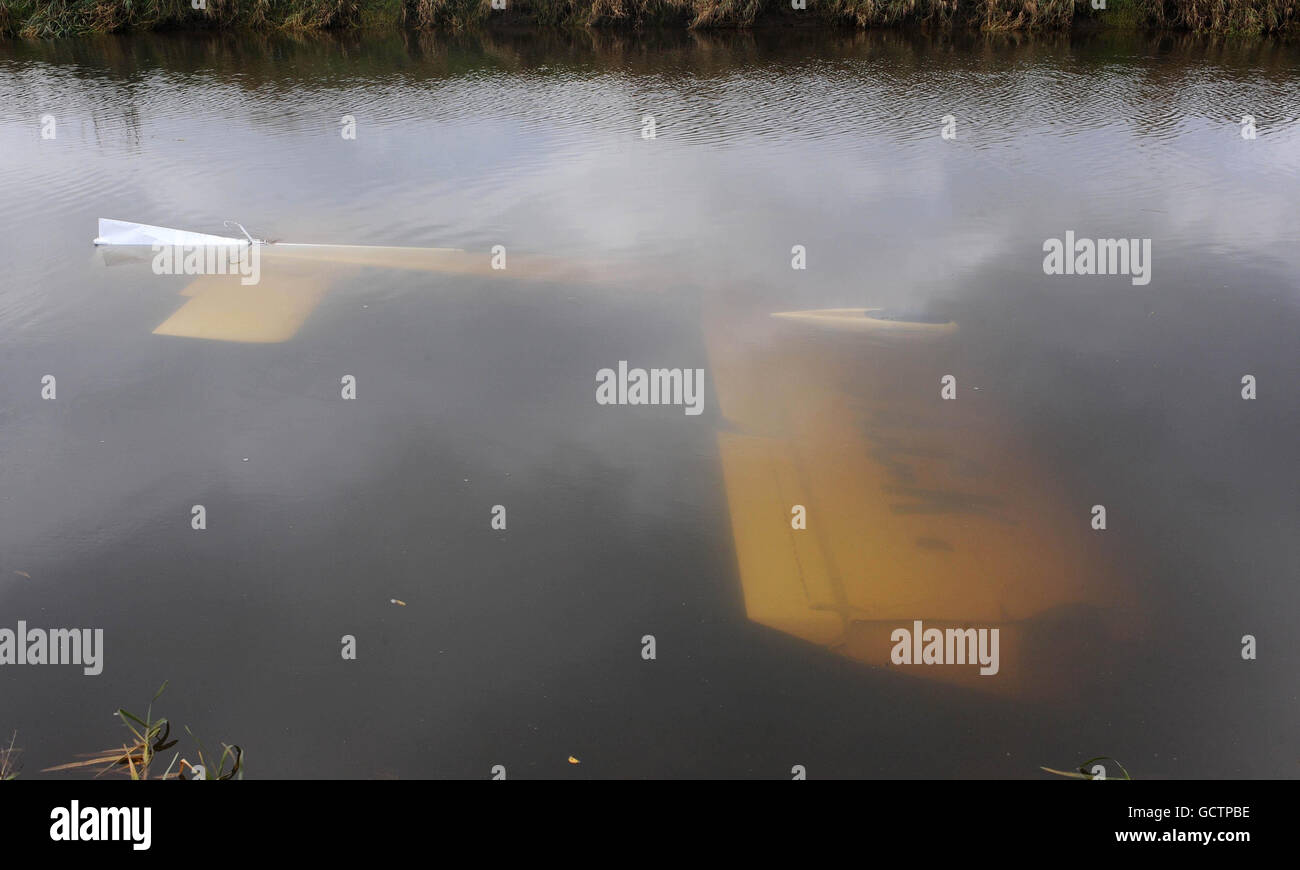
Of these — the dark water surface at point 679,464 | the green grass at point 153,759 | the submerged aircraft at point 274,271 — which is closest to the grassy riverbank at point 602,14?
the dark water surface at point 679,464

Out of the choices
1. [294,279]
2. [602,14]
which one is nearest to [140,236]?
[294,279]

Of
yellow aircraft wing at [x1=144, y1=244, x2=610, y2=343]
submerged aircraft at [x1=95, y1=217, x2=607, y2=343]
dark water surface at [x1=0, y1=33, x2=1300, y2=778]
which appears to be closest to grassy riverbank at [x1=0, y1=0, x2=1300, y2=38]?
dark water surface at [x1=0, y1=33, x2=1300, y2=778]

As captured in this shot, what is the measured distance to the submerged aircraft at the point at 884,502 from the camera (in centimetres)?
360

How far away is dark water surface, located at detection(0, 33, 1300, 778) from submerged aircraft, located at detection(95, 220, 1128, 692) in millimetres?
23

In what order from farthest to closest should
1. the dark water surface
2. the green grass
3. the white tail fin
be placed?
the white tail fin, the dark water surface, the green grass

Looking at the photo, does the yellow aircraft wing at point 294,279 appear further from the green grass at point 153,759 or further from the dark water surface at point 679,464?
the green grass at point 153,759

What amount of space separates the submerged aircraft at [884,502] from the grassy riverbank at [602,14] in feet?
33.8

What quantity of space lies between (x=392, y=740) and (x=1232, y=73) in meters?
12.6

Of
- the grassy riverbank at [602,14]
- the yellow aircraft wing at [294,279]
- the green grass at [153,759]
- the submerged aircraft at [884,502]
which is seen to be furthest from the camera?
the grassy riverbank at [602,14]

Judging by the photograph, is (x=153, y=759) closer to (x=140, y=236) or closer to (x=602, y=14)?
(x=140, y=236)

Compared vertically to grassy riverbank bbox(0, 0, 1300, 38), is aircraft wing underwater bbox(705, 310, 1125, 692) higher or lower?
lower

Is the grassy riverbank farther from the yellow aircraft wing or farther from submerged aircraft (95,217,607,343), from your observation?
the yellow aircraft wing

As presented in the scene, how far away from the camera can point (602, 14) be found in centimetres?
1482

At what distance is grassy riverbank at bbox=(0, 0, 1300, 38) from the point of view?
13833mm
